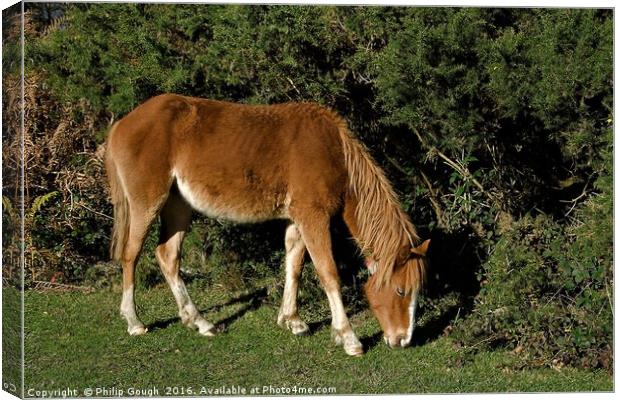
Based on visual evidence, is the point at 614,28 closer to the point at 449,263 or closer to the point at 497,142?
the point at 497,142

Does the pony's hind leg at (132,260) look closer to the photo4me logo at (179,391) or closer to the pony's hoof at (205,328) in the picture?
the pony's hoof at (205,328)

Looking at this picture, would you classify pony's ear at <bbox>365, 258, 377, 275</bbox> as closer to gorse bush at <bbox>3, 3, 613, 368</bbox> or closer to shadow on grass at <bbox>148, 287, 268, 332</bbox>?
gorse bush at <bbox>3, 3, 613, 368</bbox>

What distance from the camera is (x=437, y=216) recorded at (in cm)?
750

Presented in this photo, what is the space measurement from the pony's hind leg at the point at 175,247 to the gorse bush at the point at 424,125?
77 centimetres

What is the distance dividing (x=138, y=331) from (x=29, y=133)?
1.92 m

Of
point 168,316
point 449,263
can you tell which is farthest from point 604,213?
point 168,316

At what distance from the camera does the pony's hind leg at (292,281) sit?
685 cm

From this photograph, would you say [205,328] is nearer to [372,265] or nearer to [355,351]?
[355,351]

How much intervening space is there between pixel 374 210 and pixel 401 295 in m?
0.62

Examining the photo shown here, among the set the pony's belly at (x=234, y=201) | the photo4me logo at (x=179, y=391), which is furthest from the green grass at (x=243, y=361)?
the pony's belly at (x=234, y=201)

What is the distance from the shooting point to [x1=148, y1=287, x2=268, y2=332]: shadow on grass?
682cm

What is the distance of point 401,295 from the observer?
6277 millimetres

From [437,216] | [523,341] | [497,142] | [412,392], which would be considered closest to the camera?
[412,392]

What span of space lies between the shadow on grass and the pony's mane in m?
1.21
